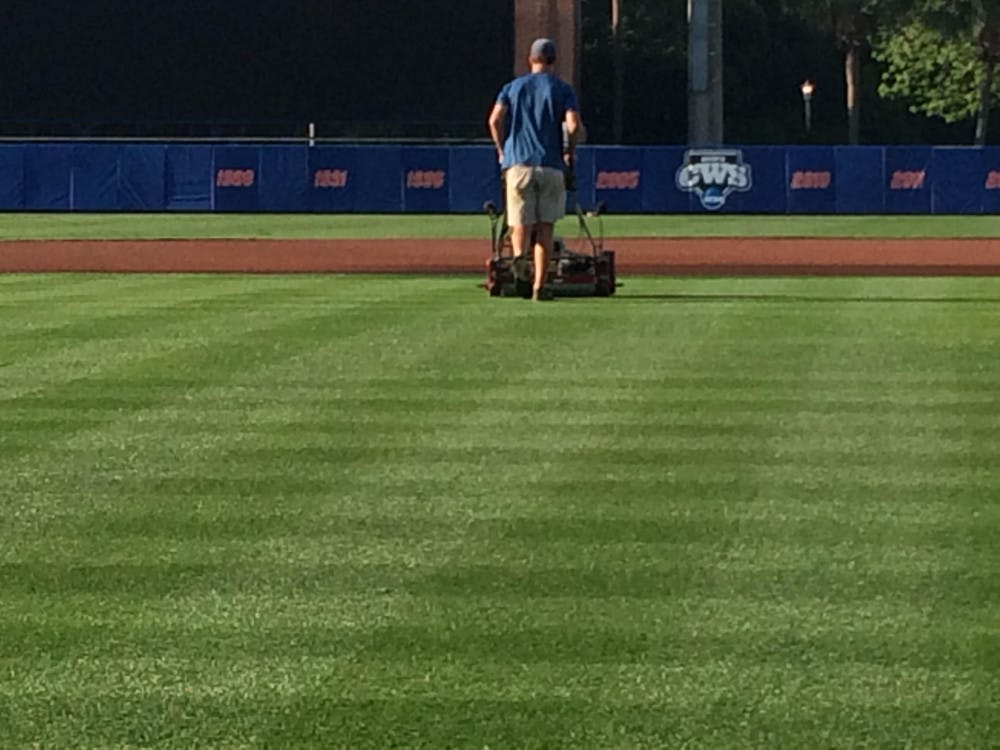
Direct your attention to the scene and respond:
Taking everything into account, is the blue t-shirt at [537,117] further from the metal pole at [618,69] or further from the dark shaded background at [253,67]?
the metal pole at [618,69]

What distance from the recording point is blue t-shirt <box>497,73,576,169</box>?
55.3ft

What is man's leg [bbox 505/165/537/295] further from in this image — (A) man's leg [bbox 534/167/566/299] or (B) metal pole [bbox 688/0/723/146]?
(B) metal pole [bbox 688/0/723/146]

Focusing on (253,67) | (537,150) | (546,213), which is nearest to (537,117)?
(537,150)

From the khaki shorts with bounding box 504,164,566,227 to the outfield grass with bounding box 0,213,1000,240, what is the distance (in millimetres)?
14956

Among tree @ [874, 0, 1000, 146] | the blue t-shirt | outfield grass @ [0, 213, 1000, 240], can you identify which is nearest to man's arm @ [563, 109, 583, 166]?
the blue t-shirt

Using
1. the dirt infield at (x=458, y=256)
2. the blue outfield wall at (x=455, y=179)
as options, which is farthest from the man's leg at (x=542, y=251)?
the blue outfield wall at (x=455, y=179)

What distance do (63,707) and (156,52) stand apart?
49.0m

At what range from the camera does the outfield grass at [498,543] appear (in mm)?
5242

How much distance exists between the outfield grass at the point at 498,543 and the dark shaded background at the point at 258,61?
1558 inches

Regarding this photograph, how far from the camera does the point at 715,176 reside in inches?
1748

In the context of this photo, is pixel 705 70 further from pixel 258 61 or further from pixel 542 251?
pixel 542 251

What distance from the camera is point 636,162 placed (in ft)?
146

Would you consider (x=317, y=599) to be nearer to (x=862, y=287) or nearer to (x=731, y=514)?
(x=731, y=514)

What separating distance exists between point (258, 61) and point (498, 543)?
154 feet
